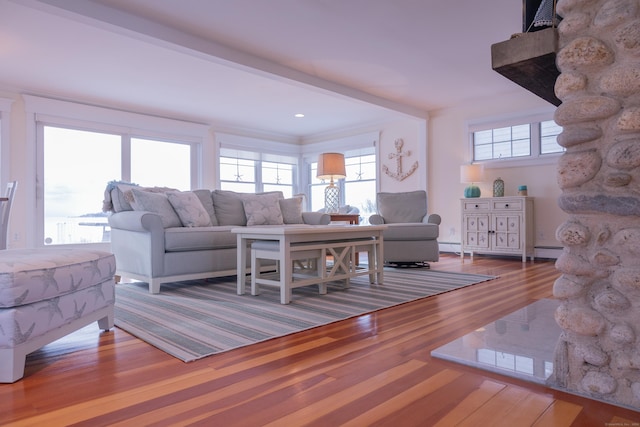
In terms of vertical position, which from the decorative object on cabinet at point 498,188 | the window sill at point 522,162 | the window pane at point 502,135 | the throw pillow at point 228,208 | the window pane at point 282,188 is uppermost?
the window pane at point 502,135

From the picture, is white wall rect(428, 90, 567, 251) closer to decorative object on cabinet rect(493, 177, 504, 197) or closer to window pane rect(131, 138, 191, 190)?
decorative object on cabinet rect(493, 177, 504, 197)

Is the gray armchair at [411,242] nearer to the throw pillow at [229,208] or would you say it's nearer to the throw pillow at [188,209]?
the throw pillow at [229,208]

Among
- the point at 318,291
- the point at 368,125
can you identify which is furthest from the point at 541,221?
the point at 318,291

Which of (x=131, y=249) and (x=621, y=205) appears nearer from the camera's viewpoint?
(x=621, y=205)

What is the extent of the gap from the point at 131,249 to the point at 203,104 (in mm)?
3201

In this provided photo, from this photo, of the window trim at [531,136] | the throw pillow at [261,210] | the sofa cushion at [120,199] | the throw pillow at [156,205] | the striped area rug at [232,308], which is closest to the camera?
the striped area rug at [232,308]

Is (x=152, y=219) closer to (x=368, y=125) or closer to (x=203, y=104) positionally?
(x=203, y=104)

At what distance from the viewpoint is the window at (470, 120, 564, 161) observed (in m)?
5.39

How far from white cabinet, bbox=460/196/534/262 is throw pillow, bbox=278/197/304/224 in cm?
241

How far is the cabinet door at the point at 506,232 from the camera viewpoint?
17.0 ft

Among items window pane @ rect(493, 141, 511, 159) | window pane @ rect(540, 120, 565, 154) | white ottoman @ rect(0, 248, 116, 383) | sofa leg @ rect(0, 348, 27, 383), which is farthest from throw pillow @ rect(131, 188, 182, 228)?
window pane @ rect(540, 120, 565, 154)

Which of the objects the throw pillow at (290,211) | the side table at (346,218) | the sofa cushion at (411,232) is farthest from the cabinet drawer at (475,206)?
the throw pillow at (290,211)

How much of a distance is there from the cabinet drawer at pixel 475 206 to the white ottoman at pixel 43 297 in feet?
15.6

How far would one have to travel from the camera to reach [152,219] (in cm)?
316
